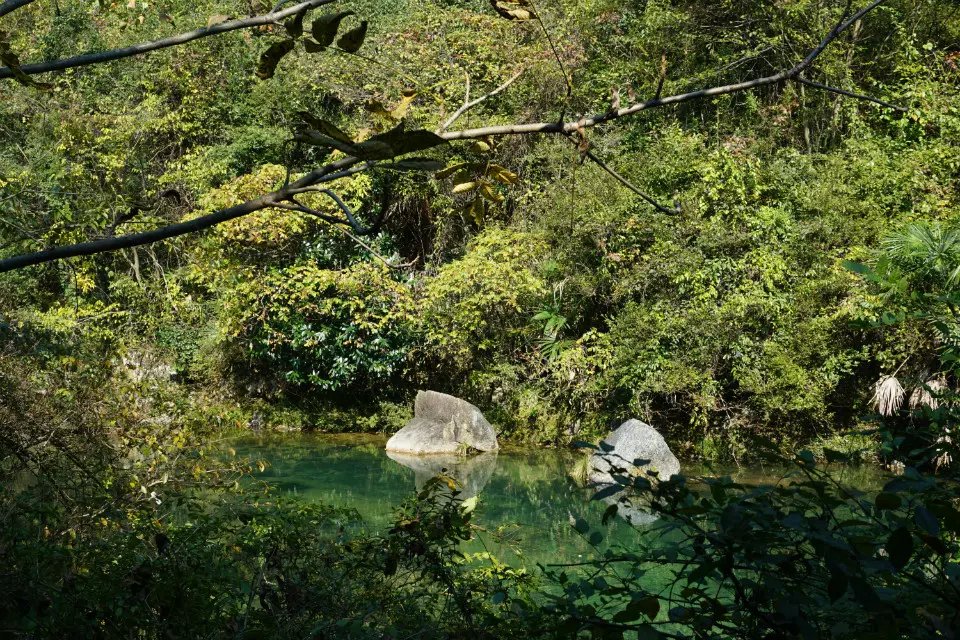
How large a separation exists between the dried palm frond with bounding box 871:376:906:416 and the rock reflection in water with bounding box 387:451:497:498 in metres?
3.95

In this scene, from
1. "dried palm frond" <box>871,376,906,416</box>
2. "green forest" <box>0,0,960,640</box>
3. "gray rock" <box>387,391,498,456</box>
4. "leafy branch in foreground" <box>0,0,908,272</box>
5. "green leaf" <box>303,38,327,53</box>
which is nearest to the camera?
"leafy branch in foreground" <box>0,0,908,272</box>

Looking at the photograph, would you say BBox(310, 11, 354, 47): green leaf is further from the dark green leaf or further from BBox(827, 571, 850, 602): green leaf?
BBox(827, 571, 850, 602): green leaf

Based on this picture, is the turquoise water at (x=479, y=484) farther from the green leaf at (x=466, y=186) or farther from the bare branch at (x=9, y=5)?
the bare branch at (x=9, y=5)

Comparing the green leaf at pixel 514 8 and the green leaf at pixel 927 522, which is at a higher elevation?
the green leaf at pixel 514 8

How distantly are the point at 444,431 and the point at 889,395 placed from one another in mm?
4747

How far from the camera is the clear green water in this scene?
7.26m

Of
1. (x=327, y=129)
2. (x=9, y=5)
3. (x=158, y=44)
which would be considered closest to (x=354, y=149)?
(x=327, y=129)

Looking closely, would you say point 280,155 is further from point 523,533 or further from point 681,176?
point 523,533

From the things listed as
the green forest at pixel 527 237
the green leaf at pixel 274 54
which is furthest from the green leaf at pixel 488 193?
the green forest at pixel 527 237

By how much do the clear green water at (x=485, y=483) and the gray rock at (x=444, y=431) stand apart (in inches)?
8.2

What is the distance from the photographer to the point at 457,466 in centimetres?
1020

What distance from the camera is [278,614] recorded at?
9.16 ft

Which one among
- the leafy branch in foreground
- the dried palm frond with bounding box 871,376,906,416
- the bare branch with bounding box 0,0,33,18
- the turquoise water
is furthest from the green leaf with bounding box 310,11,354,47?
the dried palm frond with bounding box 871,376,906,416

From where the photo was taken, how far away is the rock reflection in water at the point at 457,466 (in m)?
9.45
